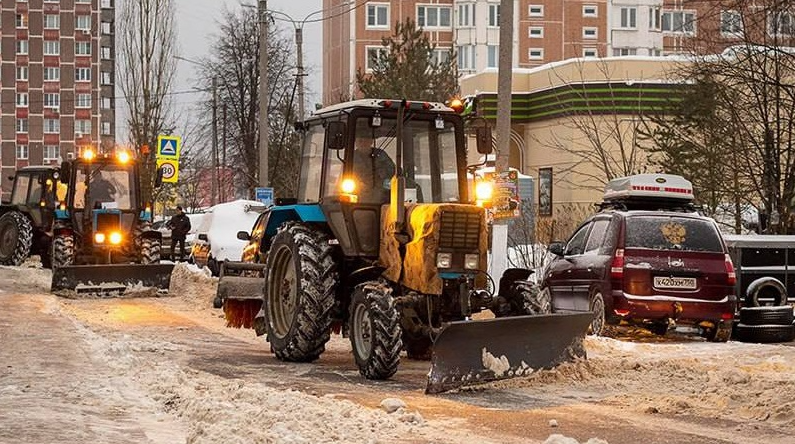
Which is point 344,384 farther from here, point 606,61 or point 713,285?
point 606,61

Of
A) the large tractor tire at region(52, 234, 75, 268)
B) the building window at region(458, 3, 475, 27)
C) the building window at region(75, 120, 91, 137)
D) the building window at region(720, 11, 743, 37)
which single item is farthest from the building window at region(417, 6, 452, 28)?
the large tractor tire at region(52, 234, 75, 268)

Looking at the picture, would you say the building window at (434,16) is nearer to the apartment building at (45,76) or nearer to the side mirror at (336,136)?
the apartment building at (45,76)

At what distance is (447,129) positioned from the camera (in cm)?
1402

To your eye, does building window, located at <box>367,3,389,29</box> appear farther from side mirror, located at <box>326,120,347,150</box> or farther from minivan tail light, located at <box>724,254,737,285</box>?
side mirror, located at <box>326,120,347,150</box>

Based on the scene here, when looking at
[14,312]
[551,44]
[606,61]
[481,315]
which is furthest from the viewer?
[551,44]

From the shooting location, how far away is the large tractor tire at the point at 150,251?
26.9 metres

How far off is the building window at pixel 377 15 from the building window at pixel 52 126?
57.5 m

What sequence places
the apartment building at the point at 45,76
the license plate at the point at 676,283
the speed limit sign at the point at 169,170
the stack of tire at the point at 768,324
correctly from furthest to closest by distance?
1. the apartment building at the point at 45,76
2. the speed limit sign at the point at 169,170
3. the stack of tire at the point at 768,324
4. the license plate at the point at 676,283

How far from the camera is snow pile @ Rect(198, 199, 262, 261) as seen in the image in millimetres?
31125

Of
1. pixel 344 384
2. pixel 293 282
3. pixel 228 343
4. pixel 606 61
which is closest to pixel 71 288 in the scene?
pixel 228 343

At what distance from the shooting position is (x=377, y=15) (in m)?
88.5

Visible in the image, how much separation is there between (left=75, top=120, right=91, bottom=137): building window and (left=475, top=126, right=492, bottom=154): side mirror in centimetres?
12698

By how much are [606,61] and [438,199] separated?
3190 centimetres

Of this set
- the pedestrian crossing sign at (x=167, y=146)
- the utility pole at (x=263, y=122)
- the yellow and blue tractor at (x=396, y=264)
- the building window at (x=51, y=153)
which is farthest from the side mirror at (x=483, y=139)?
the building window at (x=51, y=153)
